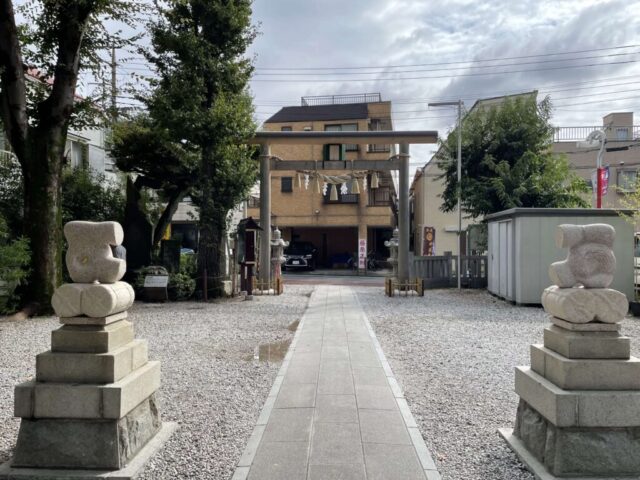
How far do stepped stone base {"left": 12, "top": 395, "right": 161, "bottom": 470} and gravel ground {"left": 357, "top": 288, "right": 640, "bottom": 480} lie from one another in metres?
2.25

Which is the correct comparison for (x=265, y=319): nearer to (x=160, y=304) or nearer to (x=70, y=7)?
(x=160, y=304)

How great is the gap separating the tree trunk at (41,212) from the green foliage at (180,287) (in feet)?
11.6

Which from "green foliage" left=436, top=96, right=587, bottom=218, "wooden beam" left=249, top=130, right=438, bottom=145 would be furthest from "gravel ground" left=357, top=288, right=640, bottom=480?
"green foliage" left=436, top=96, right=587, bottom=218

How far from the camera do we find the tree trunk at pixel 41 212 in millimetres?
10797

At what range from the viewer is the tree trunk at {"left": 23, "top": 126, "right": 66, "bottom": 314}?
425 inches

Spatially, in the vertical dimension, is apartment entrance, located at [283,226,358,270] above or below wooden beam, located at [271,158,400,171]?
below

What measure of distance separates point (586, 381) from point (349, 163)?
1271 centimetres

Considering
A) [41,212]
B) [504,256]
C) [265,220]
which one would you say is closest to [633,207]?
[504,256]

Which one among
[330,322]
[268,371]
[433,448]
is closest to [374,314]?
[330,322]

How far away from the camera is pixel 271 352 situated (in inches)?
300

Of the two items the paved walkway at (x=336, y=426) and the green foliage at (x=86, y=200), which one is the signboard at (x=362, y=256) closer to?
the green foliage at (x=86, y=200)

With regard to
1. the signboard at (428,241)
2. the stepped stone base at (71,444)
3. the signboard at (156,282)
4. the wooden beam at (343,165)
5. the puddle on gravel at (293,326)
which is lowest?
the puddle on gravel at (293,326)

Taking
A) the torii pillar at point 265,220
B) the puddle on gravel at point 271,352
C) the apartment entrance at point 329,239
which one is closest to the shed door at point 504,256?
the torii pillar at point 265,220

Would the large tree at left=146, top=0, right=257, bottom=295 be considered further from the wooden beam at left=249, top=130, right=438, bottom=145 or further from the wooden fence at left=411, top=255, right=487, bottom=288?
the wooden fence at left=411, top=255, right=487, bottom=288
